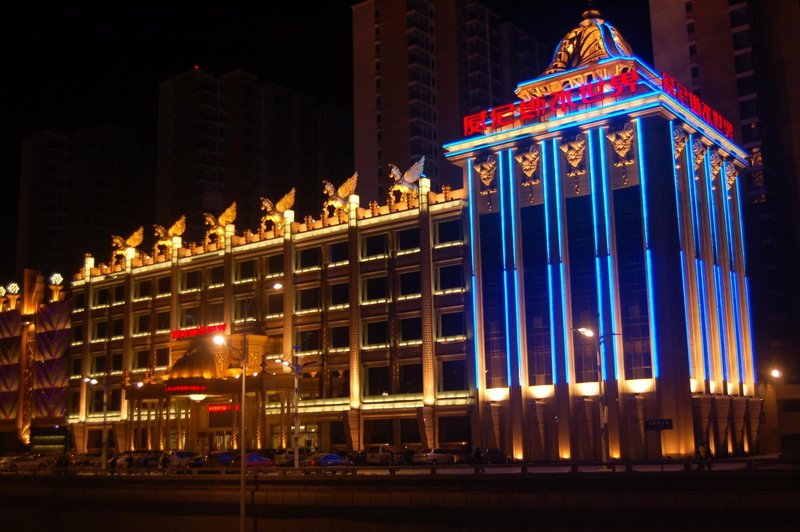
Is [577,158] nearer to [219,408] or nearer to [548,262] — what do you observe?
[548,262]

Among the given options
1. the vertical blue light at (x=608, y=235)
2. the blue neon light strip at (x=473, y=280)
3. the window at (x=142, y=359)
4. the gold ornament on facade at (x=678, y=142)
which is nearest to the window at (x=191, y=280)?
the window at (x=142, y=359)

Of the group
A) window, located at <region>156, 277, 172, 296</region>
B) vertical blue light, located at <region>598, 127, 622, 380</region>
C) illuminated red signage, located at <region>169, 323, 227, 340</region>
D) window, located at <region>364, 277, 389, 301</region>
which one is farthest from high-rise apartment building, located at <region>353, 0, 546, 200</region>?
vertical blue light, located at <region>598, 127, 622, 380</region>

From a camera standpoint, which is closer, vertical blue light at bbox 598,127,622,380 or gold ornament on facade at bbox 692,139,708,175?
vertical blue light at bbox 598,127,622,380

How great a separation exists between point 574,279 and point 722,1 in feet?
149

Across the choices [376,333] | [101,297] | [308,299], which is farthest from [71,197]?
[376,333]

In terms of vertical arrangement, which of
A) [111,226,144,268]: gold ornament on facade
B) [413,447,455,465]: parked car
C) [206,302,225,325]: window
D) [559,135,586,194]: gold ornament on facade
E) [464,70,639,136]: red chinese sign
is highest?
[464,70,639,136]: red chinese sign

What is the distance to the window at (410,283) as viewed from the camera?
79.8 meters

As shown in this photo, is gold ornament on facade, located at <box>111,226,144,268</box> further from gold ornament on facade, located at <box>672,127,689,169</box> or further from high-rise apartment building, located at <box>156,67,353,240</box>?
gold ornament on facade, located at <box>672,127,689,169</box>

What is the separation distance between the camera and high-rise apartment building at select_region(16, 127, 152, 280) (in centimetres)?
16025

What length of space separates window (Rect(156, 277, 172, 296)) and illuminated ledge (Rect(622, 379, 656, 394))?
2210 inches

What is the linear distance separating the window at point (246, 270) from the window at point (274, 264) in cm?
205

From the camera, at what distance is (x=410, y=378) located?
79.4 metres

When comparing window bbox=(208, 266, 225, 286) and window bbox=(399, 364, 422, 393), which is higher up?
window bbox=(208, 266, 225, 286)

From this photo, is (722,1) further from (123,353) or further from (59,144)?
(59,144)
